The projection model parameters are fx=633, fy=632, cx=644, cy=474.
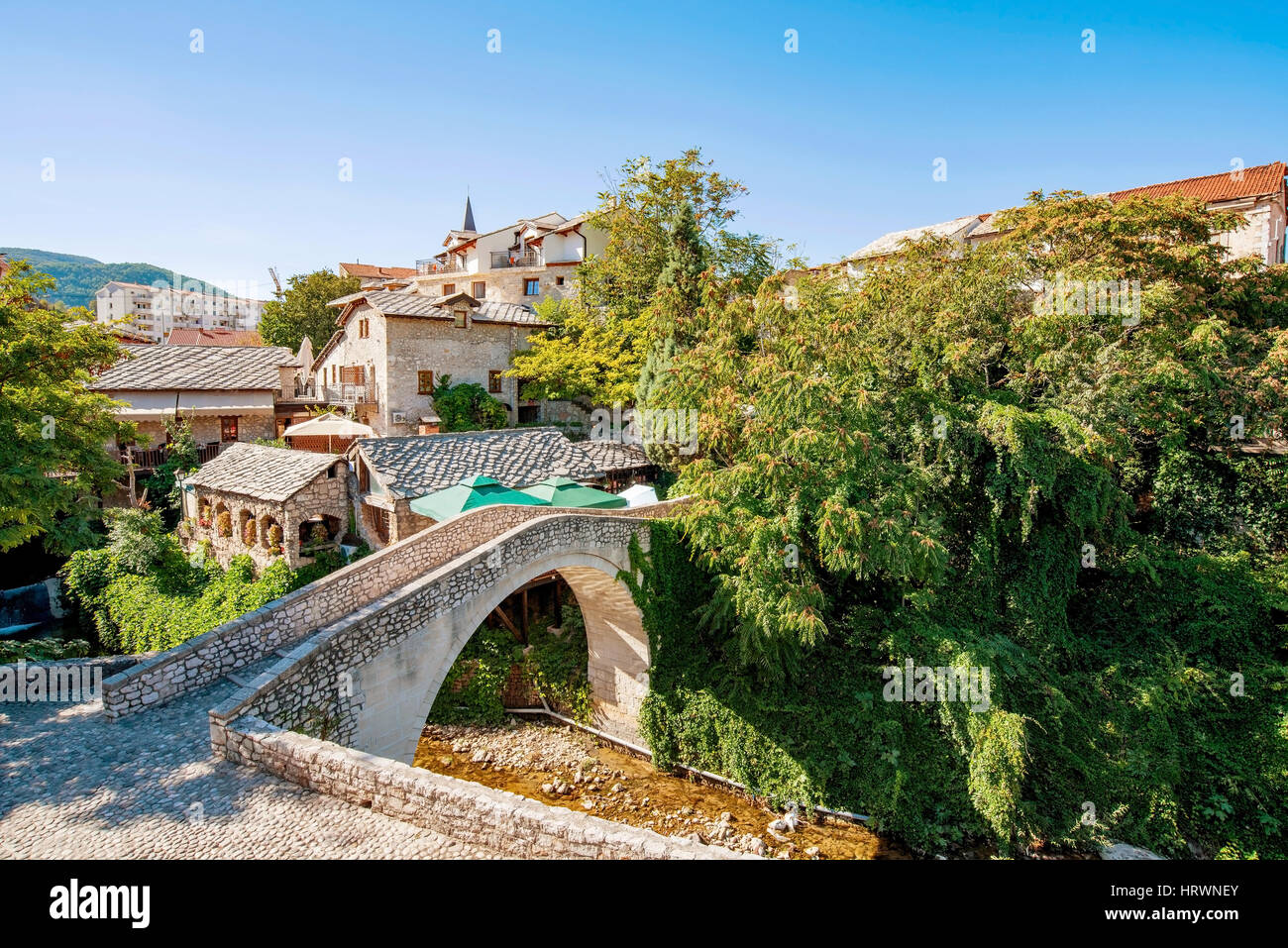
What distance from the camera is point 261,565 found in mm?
16328

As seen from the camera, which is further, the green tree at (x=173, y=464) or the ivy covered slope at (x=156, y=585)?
the green tree at (x=173, y=464)

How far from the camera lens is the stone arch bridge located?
9016 millimetres

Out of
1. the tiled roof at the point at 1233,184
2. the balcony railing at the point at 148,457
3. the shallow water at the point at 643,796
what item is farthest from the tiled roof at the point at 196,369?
the tiled roof at the point at 1233,184

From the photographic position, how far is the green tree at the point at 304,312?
136 ft

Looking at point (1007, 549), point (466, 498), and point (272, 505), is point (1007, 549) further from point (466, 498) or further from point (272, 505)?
point (272, 505)

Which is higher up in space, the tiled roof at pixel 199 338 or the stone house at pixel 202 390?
the tiled roof at pixel 199 338

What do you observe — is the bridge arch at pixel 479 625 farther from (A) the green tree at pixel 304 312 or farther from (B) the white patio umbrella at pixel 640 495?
(A) the green tree at pixel 304 312

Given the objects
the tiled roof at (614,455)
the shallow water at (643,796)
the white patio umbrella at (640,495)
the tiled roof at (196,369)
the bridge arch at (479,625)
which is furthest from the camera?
the tiled roof at (196,369)

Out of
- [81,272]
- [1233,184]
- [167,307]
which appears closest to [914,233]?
[1233,184]

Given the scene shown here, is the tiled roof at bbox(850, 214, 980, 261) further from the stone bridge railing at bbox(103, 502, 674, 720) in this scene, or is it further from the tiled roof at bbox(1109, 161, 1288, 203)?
the stone bridge railing at bbox(103, 502, 674, 720)

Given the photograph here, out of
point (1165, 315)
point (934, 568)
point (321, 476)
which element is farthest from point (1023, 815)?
point (321, 476)

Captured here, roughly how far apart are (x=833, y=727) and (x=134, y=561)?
1872 centimetres

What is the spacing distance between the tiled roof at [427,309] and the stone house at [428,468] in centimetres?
905

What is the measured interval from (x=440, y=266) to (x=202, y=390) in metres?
27.7
